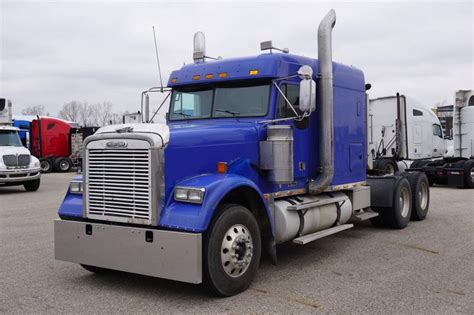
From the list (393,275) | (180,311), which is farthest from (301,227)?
(180,311)

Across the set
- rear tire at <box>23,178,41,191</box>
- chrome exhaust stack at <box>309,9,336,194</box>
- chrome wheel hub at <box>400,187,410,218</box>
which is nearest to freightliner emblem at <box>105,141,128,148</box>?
chrome exhaust stack at <box>309,9,336,194</box>

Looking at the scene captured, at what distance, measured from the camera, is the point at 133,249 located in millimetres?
5012

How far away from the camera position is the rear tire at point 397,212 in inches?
359

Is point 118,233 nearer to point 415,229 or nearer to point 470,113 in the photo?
point 415,229

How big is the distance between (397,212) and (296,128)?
11.9ft

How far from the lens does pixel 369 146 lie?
9.27 m

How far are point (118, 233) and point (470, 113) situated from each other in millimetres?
17364

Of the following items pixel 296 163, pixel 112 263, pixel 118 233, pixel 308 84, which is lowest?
pixel 112 263

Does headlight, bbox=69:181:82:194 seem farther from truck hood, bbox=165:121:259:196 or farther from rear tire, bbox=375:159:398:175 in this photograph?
rear tire, bbox=375:159:398:175

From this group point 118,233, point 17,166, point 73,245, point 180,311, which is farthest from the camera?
point 17,166

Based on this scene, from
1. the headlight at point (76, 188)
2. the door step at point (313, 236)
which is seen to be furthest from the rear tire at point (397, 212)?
the headlight at point (76, 188)

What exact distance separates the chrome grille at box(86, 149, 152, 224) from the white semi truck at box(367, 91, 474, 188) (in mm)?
14226

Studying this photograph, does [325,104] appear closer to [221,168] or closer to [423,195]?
[221,168]

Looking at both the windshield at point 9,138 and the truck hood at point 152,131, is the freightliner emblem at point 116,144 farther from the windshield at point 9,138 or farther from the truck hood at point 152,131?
the windshield at point 9,138
